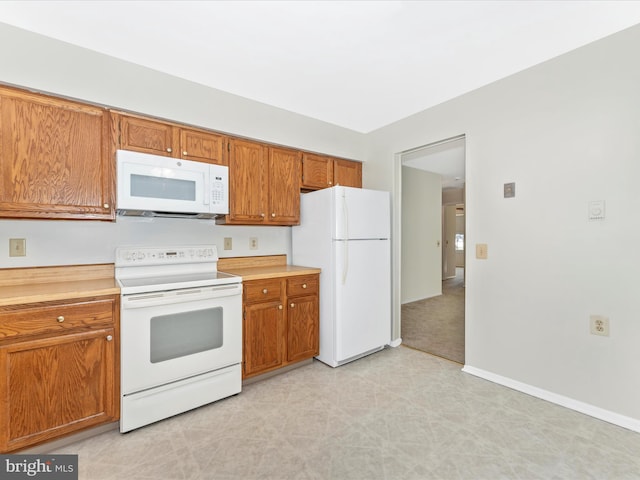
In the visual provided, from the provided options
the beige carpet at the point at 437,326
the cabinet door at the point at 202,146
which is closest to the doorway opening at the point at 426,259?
the beige carpet at the point at 437,326

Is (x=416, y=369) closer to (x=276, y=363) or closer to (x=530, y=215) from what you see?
(x=276, y=363)

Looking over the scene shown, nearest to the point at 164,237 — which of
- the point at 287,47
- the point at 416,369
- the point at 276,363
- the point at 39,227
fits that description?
the point at 39,227

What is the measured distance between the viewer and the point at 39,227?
82.6 inches

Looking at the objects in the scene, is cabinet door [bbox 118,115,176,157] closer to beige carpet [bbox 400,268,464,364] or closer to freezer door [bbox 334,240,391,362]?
freezer door [bbox 334,240,391,362]

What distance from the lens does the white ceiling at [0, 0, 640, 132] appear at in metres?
1.72

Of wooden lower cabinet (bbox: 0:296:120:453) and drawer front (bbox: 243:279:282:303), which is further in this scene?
drawer front (bbox: 243:279:282:303)

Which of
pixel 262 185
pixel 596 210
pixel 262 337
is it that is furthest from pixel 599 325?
pixel 262 185

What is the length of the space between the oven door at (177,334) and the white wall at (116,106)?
0.72 meters

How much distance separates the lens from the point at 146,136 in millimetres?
2260

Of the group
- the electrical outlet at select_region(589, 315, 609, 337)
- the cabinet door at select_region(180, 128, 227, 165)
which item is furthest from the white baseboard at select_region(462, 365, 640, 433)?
the cabinet door at select_region(180, 128, 227, 165)

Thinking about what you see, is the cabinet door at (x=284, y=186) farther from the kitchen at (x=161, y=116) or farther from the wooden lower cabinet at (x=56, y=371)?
the wooden lower cabinet at (x=56, y=371)

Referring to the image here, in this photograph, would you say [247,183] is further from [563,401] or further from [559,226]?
[563,401]

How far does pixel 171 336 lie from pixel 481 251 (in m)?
2.55

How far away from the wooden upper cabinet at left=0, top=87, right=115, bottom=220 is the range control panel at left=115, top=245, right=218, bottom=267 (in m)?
0.32
